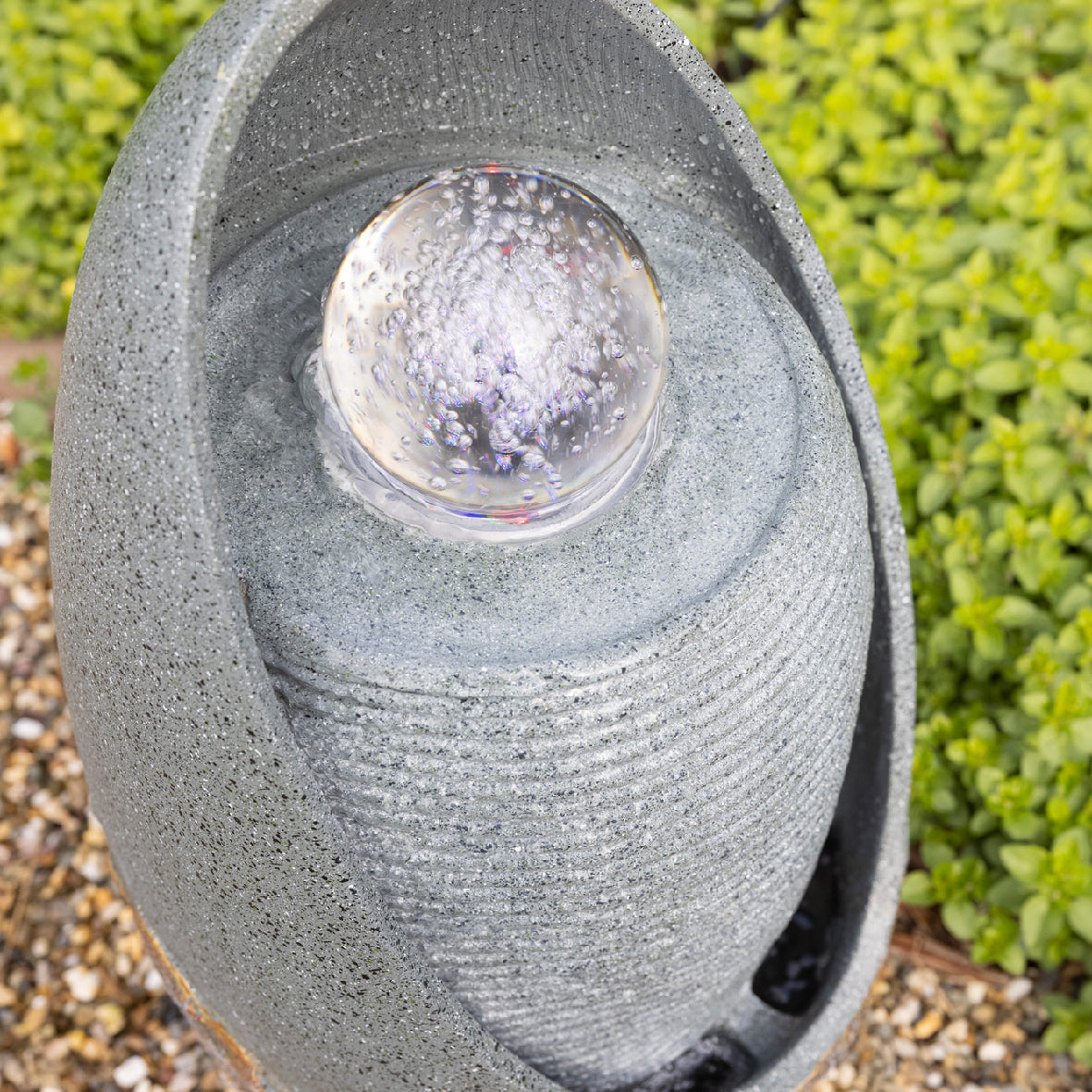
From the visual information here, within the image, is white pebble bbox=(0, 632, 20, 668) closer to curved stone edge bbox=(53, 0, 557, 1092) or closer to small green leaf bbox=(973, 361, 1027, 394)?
curved stone edge bbox=(53, 0, 557, 1092)

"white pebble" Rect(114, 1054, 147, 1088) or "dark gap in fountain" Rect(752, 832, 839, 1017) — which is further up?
"dark gap in fountain" Rect(752, 832, 839, 1017)

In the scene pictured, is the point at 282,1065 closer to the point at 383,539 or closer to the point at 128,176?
the point at 383,539

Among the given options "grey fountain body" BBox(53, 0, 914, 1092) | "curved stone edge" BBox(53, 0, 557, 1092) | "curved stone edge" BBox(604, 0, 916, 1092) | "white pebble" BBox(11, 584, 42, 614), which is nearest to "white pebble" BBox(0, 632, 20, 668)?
"white pebble" BBox(11, 584, 42, 614)

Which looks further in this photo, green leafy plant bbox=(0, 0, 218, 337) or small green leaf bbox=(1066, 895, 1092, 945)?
green leafy plant bbox=(0, 0, 218, 337)

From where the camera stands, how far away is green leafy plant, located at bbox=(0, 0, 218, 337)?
3096 millimetres

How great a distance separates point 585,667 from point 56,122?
2.59 m

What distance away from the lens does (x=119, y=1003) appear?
91.3 inches

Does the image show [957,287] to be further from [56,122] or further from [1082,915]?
[56,122]

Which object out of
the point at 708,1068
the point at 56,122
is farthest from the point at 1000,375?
the point at 56,122

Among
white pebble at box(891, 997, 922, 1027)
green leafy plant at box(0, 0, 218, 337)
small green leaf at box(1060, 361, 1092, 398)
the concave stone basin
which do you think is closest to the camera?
the concave stone basin

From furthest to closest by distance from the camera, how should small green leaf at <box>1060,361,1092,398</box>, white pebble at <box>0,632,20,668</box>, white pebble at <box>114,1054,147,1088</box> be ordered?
white pebble at <box>0,632,20,668</box>
small green leaf at <box>1060,361,1092,398</box>
white pebble at <box>114,1054,147,1088</box>

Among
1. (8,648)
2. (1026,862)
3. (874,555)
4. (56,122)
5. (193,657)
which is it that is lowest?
(1026,862)

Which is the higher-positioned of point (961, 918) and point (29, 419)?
point (29, 419)

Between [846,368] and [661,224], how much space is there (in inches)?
13.4
